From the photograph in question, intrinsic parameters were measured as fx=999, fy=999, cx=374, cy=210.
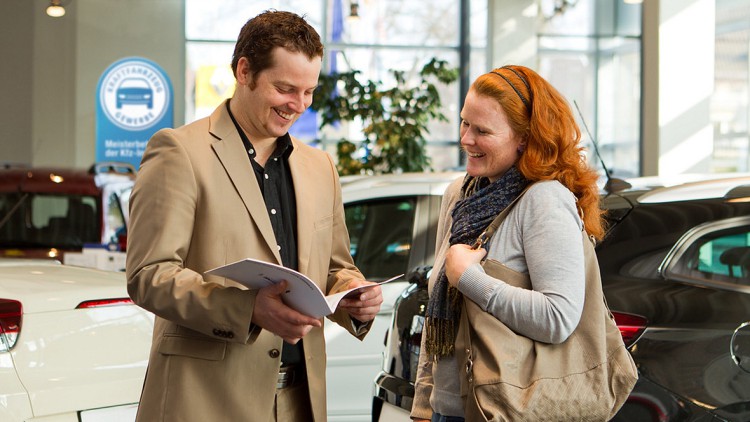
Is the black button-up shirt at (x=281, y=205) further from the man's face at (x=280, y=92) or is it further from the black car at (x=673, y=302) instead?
the black car at (x=673, y=302)

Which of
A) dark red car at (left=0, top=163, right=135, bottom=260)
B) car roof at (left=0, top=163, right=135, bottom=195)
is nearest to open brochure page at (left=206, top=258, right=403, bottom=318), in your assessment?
dark red car at (left=0, top=163, right=135, bottom=260)

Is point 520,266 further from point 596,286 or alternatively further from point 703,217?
point 703,217

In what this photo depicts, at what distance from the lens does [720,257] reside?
Result: 9.55 feet

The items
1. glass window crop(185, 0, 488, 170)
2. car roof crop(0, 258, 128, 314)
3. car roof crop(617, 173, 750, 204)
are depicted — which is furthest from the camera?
glass window crop(185, 0, 488, 170)

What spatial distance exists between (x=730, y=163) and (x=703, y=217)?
892 centimetres

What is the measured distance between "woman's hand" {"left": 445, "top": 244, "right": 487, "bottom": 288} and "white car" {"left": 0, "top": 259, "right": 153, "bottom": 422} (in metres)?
1.45

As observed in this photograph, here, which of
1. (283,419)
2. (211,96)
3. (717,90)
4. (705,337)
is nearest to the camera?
(283,419)

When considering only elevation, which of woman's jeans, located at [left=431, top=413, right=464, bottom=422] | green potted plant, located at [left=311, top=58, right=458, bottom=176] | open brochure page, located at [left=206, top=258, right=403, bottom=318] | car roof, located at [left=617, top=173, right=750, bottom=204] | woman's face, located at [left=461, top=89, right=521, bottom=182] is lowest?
woman's jeans, located at [left=431, top=413, right=464, bottom=422]

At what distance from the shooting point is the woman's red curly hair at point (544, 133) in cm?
223

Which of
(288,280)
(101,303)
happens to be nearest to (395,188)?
(101,303)

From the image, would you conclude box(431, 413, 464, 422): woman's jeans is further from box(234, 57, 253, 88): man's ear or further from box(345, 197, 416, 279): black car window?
box(345, 197, 416, 279): black car window

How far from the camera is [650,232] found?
2926 millimetres

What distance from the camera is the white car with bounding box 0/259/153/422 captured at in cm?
303

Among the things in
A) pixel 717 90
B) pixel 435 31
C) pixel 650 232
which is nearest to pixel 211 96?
pixel 435 31
